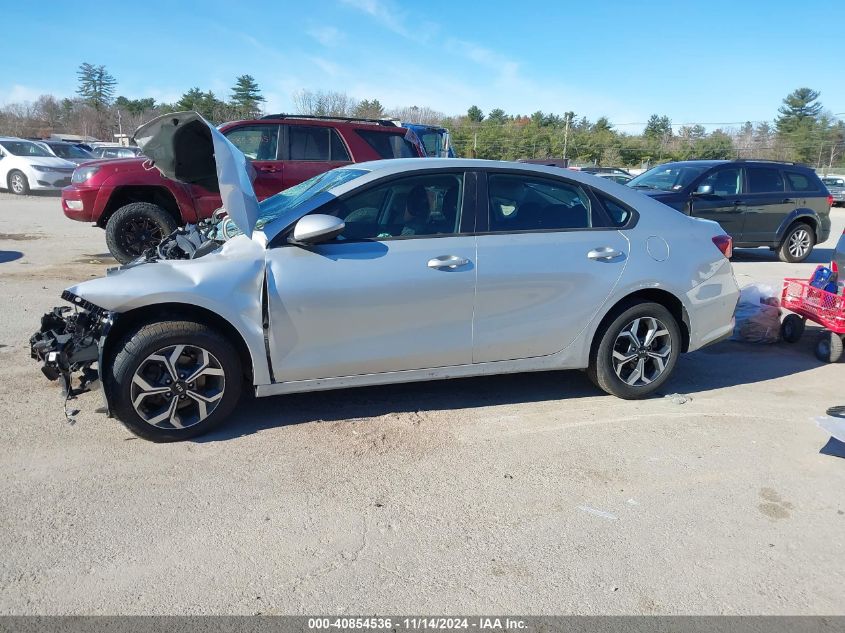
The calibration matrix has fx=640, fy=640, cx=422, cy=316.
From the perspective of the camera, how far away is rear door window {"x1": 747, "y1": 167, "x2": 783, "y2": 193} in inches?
430

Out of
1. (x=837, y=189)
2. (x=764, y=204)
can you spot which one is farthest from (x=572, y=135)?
(x=764, y=204)

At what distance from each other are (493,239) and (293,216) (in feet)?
4.30

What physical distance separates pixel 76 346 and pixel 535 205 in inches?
120

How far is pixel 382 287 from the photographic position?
3939 millimetres

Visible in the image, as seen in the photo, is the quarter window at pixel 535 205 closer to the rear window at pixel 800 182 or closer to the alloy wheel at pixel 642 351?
the alloy wheel at pixel 642 351

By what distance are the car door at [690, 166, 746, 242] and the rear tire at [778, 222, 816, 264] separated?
125 centimetres

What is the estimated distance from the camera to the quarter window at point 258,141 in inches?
338

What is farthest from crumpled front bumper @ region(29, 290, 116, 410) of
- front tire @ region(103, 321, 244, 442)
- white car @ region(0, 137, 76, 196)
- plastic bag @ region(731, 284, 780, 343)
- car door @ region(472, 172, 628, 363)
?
white car @ region(0, 137, 76, 196)

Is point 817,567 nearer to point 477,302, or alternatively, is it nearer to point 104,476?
point 477,302

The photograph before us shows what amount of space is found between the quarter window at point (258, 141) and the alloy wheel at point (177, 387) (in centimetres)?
547

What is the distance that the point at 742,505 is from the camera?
135 inches

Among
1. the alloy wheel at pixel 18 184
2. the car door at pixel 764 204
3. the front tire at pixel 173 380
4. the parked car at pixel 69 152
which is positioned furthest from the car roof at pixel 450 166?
the parked car at pixel 69 152

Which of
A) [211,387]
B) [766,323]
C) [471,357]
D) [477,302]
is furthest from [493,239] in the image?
[766,323]

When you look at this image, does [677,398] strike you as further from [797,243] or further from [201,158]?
[797,243]
